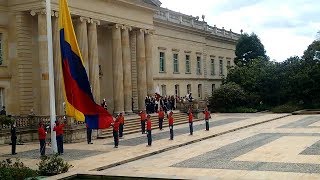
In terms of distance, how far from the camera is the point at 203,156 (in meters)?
19.7

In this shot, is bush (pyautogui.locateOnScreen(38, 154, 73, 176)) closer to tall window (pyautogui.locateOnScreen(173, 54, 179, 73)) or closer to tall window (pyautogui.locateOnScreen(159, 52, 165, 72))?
tall window (pyautogui.locateOnScreen(159, 52, 165, 72))

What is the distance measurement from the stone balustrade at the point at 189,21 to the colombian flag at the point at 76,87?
2977cm

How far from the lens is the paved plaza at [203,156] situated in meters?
15.6

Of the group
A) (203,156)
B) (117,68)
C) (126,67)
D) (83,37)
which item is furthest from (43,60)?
(203,156)

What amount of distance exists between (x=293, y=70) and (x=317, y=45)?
5.10m

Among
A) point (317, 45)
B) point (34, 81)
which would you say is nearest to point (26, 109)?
point (34, 81)

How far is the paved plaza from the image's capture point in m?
15.6

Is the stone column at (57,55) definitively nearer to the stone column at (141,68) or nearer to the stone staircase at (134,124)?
the stone staircase at (134,124)

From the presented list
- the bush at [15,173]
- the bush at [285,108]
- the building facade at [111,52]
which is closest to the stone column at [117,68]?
the building facade at [111,52]

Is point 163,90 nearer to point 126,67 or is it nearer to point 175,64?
point 175,64

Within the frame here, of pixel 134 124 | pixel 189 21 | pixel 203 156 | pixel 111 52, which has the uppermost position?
pixel 189 21

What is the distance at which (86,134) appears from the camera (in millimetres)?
26984

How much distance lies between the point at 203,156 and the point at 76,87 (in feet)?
22.7

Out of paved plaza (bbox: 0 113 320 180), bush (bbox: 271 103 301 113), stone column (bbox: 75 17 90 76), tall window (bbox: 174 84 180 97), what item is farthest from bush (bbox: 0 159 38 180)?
bush (bbox: 271 103 301 113)
